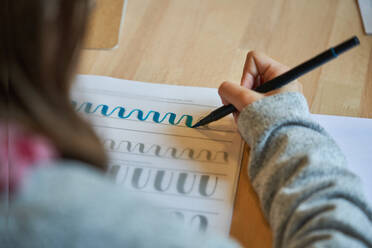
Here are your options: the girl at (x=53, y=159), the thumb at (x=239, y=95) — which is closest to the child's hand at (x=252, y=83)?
the thumb at (x=239, y=95)

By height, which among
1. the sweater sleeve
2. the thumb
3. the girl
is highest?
the girl

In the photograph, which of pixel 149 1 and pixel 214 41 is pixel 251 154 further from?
pixel 149 1

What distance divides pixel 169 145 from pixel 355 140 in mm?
241

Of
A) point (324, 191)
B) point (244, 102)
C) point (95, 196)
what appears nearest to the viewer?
point (95, 196)

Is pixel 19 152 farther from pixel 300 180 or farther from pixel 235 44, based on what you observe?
pixel 235 44

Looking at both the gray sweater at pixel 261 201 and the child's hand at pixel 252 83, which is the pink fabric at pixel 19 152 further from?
the child's hand at pixel 252 83

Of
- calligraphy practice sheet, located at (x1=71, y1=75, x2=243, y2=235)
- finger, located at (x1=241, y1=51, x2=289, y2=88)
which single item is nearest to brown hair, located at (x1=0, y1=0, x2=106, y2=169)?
calligraphy practice sheet, located at (x1=71, y1=75, x2=243, y2=235)

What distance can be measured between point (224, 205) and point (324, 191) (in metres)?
0.11

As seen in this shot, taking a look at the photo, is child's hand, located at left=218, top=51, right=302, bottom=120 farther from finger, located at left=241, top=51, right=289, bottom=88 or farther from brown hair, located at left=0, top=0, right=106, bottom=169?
brown hair, located at left=0, top=0, right=106, bottom=169

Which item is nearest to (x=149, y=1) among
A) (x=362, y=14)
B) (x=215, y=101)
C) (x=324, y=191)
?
(x=215, y=101)

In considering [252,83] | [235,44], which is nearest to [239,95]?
[252,83]

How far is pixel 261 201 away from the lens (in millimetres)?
460

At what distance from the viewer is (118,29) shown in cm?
69

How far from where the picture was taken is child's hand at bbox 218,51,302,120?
0.52 metres
